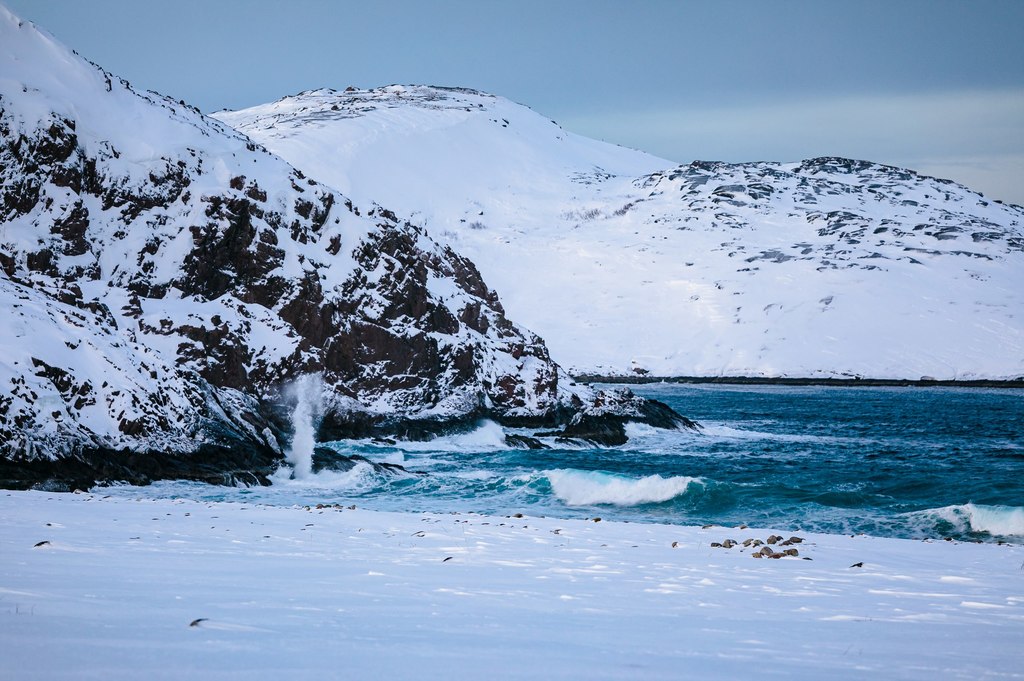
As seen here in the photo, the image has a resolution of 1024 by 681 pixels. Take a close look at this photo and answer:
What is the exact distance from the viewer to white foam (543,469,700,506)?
24.7m

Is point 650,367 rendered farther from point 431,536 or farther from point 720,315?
point 431,536

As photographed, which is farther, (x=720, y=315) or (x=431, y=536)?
(x=720, y=315)

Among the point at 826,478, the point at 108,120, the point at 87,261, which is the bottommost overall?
the point at 826,478

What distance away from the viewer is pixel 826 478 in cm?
2836

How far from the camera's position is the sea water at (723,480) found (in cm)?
2169

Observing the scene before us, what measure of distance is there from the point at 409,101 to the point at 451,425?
6037 inches

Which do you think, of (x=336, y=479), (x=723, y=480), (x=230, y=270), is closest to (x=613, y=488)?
(x=723, y=480)

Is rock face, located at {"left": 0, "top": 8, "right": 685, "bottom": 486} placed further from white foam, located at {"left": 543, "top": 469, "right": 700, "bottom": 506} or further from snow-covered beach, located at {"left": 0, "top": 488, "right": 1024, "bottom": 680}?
snow-covered beach, located at {"left": 0, "top": 488, "right": 1024, "bottom": 680}

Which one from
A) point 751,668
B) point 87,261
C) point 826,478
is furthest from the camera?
point 87,261

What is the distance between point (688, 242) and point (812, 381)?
40442mm

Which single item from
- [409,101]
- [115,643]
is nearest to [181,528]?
[115,643]

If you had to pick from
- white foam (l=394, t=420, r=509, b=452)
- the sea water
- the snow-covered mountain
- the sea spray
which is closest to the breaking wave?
→ the sea water

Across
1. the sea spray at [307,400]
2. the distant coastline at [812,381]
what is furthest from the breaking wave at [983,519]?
the distant coastline at [812,381]

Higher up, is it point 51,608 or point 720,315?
point 720,315
